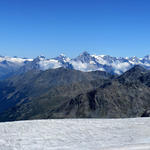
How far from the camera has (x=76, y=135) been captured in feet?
45.9

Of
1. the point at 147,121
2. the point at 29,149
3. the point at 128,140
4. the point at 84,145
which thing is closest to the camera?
the point at 29,149

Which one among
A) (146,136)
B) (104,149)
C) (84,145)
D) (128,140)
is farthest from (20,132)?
(146,136)

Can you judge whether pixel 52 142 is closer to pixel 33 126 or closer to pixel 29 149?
pixel 29 149

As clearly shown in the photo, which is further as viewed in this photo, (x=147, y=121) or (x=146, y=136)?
(x=147, y=121)

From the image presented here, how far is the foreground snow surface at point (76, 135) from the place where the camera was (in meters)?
12.2

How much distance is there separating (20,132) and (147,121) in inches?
362

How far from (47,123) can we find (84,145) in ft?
13.5

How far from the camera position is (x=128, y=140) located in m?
13.3

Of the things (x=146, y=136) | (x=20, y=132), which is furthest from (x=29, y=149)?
(x=146, y=136)

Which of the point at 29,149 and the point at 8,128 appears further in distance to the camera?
the point at 8,128

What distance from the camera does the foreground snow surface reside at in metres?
12.2

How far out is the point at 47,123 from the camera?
51.9ft

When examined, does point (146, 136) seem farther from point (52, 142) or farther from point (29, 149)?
point (29, 149)

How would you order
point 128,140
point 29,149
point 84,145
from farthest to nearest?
1. point 128,140
2. point 84,145
3. point 29,149
